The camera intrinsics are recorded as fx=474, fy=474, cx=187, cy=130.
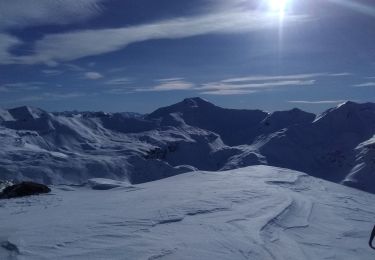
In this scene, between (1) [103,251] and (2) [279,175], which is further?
(2) [279,175]

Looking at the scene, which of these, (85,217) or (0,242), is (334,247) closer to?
(85,217)

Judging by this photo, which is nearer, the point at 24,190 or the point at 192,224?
the point at 192,224

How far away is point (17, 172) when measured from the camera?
525 feet

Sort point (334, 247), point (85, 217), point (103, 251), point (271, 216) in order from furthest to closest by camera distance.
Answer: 1. point (271, 216)
2. point (85, 217)
3. point (334, 247)
4. point (103, 251)

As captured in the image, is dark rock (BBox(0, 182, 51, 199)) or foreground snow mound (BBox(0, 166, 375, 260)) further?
dark rock (BBox(0, 182, 51, 199))

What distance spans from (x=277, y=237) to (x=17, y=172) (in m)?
161

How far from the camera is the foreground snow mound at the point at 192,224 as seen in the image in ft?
31.4

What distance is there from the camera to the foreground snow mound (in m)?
9.59

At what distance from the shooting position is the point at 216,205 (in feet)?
47.1

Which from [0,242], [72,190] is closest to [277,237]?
[0,242]

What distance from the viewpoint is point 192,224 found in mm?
11883

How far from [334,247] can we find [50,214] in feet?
25.6

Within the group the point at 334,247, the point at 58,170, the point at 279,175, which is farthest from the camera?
the point at 58,170

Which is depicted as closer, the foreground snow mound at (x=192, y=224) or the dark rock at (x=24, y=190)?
the foreground snow mound at (x=192, y=224)
